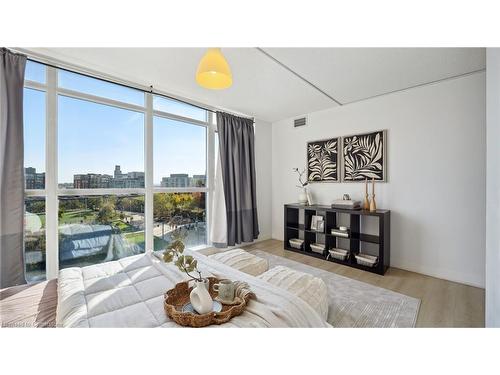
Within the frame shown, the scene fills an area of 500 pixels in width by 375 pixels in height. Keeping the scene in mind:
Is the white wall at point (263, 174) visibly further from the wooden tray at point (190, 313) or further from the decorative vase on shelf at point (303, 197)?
the wooden tray at point (190, 313)

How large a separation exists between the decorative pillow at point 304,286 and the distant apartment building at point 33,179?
90.9 inches

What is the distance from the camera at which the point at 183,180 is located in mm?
3168

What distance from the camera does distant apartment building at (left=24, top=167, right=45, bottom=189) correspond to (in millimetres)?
2008

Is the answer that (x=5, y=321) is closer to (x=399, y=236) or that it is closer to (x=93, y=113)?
(x=93, y=113)

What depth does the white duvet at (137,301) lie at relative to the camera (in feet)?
3.10

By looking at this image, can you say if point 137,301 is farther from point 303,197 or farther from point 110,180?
point 303,197

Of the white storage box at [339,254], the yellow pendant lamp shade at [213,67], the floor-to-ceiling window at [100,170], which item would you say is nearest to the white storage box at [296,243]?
the white storage box at [339,254]

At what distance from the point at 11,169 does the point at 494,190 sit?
3549mm

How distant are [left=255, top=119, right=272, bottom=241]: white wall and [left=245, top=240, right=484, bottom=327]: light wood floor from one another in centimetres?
125

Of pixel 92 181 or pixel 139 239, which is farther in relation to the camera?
pixel 139 239

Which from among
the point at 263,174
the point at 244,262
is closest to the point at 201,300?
the point at 244,262

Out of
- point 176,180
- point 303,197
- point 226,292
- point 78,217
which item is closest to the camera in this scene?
point 226,292

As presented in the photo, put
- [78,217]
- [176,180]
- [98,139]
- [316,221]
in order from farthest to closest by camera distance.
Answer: [316,221], [176,180], [98,139], [78,217]
